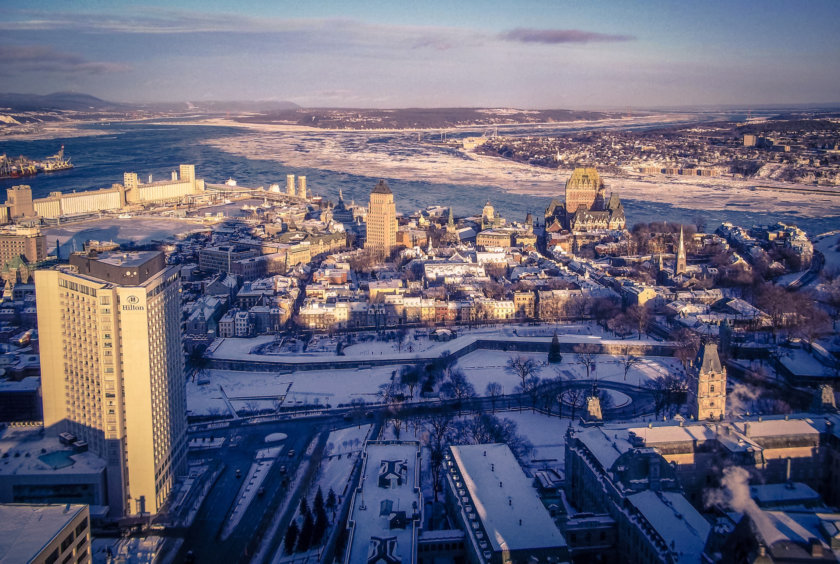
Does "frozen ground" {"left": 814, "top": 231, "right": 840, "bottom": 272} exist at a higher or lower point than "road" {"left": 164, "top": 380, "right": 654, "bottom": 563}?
higher

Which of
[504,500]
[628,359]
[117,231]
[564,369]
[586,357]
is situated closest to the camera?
[504,500]

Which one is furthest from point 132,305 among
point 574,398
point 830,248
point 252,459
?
point 830,248

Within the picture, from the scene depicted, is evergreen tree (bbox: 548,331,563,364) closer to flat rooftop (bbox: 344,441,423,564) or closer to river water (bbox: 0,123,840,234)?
flat rooftop (bbox: 344,441,423,564)

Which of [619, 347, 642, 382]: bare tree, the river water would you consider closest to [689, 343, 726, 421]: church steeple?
[619, 347, 642, 382]: bare tree

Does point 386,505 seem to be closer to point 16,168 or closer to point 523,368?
point 523,368

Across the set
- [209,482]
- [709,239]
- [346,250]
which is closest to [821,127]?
[709,239]
